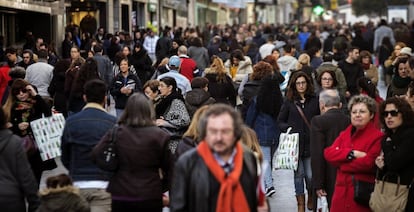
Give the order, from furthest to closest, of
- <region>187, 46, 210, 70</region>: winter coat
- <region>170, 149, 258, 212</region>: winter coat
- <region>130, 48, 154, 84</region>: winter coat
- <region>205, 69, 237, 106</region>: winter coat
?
<region>187, 46, 210, 70</region>: winter coat < <region>130, 48, 154, 84</region>: winter coat < <region>205, 69, 237, 106</region>: winter coat < <region>170, 149, 258, 212</region>: winter coat

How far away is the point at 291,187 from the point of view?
13484 mm

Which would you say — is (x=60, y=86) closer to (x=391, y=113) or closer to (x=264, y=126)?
(x=264, y=126)

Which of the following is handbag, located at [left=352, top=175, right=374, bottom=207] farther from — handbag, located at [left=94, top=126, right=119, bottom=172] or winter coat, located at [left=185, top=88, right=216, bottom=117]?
winter coat, located at [left=185, top=88, right=216, bottom=117]

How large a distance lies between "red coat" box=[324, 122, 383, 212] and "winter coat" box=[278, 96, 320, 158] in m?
2.61

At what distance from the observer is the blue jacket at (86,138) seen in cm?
805

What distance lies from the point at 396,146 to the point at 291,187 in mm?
5620

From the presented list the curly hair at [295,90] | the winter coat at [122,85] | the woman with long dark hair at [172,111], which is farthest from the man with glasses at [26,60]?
the curly hair at [295,90]

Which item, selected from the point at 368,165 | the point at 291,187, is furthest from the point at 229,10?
the point at 368,165

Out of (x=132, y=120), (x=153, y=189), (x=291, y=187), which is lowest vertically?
(x=291, y=187)

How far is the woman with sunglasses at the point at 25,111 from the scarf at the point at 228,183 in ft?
13.5

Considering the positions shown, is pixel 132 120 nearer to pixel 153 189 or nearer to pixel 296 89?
pixel 153 189

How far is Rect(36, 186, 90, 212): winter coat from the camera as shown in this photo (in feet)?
Answer: 23.7

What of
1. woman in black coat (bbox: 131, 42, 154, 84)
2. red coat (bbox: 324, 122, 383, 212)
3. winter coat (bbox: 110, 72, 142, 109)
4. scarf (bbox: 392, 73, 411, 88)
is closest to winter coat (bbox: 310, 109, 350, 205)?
red coat (bbox: 324, 122, 383, 212)

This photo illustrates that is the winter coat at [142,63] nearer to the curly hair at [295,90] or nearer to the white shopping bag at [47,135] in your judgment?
the curly hair at [295,90]
